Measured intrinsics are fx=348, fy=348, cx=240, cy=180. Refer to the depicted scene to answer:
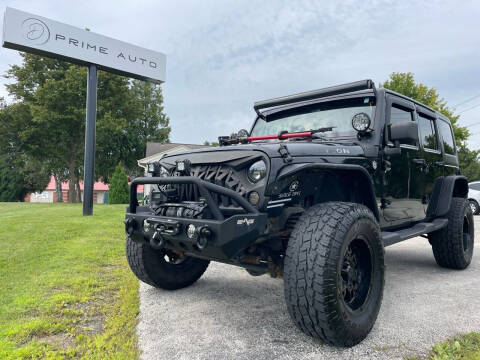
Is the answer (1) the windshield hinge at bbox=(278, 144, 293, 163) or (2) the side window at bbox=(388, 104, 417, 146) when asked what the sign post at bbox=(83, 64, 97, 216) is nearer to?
(2) the side window at bbox=(388, 104, 417, 146)

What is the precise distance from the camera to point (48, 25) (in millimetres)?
11719

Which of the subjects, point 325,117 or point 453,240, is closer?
point 325,117

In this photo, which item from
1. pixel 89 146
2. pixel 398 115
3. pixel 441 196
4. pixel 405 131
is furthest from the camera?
pixel 89 146

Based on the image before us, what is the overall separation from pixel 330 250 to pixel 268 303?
1.29 meters

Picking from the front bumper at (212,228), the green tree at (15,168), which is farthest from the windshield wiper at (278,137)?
the green tree at (15,168)

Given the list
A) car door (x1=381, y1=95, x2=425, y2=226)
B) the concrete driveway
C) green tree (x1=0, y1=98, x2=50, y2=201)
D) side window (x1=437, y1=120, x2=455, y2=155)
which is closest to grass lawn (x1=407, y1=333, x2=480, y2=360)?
the concrete driveway

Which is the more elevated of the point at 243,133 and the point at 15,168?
the point at 15,168

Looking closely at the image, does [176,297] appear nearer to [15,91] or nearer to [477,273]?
[477,273]

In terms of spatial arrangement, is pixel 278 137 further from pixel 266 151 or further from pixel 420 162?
pixel 420 162

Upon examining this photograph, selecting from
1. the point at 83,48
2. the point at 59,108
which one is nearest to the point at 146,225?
the point at 83,48

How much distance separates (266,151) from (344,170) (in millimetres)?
712

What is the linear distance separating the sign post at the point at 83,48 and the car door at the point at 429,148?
10.4 metres

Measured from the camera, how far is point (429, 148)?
4.29 meters

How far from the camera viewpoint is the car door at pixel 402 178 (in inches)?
134
